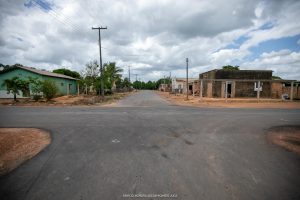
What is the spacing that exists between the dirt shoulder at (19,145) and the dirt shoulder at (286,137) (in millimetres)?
7910

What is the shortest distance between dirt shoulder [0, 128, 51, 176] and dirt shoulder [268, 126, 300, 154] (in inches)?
311

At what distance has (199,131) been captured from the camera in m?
7.96

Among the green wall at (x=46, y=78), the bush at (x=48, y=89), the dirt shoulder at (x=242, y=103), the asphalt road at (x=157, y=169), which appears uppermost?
the green wall at (x=46, y=78)

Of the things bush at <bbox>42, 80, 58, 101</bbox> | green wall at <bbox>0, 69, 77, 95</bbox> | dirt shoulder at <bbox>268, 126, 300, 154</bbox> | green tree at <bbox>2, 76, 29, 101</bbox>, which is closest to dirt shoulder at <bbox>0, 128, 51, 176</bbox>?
dirt shoulder at <bbox>268, 126, 300, 154</bbox>

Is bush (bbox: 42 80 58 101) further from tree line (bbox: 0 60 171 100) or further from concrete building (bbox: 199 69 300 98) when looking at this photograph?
concrete building (bbox: 199 69 300 98)

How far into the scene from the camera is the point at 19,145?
608 cm

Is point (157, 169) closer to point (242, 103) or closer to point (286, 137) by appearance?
point (286, 137)

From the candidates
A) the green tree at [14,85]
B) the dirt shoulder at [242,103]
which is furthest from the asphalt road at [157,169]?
the green tree at [14,85]

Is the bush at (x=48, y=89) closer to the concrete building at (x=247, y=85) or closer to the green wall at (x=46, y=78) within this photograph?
the green wall at (x=46, y=78)

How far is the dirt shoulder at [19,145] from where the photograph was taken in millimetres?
4844

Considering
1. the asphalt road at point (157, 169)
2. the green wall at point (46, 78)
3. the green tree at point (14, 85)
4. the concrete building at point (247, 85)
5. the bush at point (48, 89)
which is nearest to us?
the asphalt road at point (157, 169)

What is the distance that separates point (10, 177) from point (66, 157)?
1.28 m

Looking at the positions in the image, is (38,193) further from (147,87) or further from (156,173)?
(147,87)

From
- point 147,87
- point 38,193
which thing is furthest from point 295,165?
point 147,87
